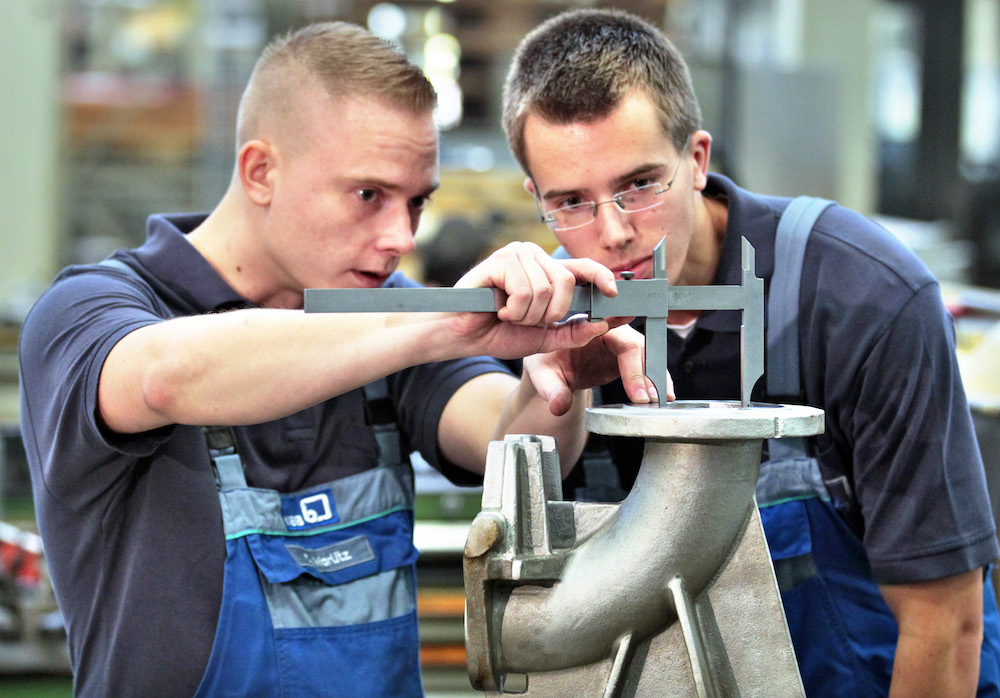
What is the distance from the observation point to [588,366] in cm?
123

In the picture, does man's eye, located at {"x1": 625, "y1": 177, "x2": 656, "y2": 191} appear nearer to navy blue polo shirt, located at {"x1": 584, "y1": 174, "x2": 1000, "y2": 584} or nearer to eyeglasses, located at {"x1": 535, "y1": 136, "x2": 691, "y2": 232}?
eyeglasses, located at {"x1": 535, "y1": 136, "x2": 691, "y2": 232}

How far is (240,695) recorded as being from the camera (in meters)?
1.24

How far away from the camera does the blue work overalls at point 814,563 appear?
1.35 metres

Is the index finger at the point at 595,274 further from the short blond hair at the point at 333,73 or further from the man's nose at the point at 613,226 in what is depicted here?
the short blond hair at the point at 333,73

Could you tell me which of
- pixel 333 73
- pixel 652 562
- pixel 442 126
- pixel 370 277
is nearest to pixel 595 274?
pixel 652 562

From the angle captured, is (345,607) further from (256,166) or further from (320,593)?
(256,166)

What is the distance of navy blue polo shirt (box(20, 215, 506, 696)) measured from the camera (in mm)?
1226

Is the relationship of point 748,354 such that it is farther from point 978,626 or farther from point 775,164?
point 775,164

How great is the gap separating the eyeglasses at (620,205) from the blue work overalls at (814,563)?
0.56 ft

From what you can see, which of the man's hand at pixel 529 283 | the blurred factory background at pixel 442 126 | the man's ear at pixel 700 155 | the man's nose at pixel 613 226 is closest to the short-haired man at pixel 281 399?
the man's hand at pixel 529 283

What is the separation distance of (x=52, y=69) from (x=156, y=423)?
4.98 meters

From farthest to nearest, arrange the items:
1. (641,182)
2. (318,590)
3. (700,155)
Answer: (700,155) < (641,182) < (318,590)

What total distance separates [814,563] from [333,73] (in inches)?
37.2

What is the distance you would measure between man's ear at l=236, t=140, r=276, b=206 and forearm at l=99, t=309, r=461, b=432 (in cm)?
41
